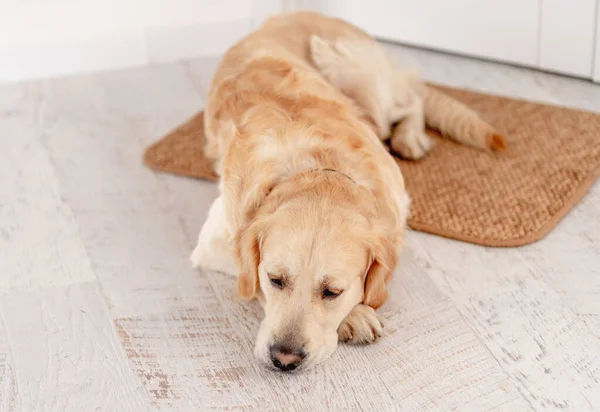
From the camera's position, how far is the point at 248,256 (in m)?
1.85

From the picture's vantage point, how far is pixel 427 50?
365 cm

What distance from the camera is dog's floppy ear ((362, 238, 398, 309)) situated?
181cm

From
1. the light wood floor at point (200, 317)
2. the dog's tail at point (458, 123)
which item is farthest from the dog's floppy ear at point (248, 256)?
the dog's tail at point (458, 123)

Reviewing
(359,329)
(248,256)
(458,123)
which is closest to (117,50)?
(458,123)

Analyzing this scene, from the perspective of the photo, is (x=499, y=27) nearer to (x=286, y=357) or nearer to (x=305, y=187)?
(x=305, y=187)

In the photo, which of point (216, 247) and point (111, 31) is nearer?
point (216, 247)

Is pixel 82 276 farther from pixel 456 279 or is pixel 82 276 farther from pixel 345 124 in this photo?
pixel 456 279

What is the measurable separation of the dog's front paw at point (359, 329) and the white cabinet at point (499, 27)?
1766 mm

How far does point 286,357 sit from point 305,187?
1.25 ft

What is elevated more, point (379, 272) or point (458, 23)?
point (379, 272)

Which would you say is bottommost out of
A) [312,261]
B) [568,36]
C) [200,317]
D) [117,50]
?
→ [117,50]

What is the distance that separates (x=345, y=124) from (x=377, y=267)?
19.1 inches

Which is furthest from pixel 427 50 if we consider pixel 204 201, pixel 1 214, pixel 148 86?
pixel 1 214

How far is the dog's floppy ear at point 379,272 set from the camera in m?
1.81
